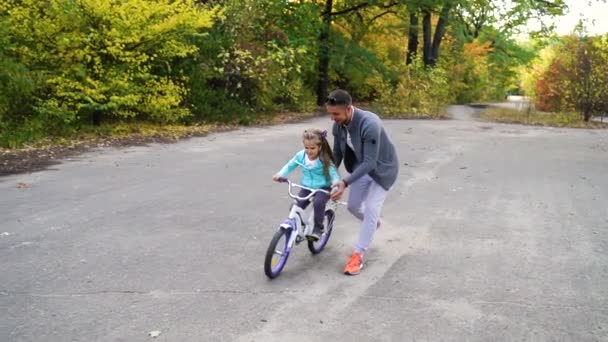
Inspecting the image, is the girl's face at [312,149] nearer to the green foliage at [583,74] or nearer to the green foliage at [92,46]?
the green foliage at [92,46]

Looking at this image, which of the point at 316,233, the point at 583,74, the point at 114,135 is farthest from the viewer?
the point at 583,74

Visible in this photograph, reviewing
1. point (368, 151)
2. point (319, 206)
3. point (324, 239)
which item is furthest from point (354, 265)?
point (368, 151)

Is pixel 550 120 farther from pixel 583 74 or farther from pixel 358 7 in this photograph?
pixel 358 7

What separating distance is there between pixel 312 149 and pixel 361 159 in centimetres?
45

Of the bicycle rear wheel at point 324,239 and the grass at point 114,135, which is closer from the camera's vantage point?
the bicycle rear wheel at point 324,239

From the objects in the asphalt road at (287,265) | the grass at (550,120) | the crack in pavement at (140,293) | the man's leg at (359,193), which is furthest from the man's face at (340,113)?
the grass at (550,120)

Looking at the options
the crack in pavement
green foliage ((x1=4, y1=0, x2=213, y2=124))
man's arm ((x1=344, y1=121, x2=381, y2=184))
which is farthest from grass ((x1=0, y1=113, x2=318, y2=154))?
man's arm ((x1=344, y1=121, x2=381, y2=184))

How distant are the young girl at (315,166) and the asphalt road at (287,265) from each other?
27.3 inches

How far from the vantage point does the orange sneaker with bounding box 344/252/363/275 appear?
16.1 ft

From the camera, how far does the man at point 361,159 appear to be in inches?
183

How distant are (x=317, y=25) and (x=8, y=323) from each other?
68.7ft

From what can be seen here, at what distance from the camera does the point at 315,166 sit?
4922 mm

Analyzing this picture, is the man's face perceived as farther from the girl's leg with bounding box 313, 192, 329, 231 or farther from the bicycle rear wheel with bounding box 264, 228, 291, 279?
the bicycle rear wheel with bounding box 264, 228, 291, 279

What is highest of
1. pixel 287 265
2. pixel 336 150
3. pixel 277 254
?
pixel 336 150
